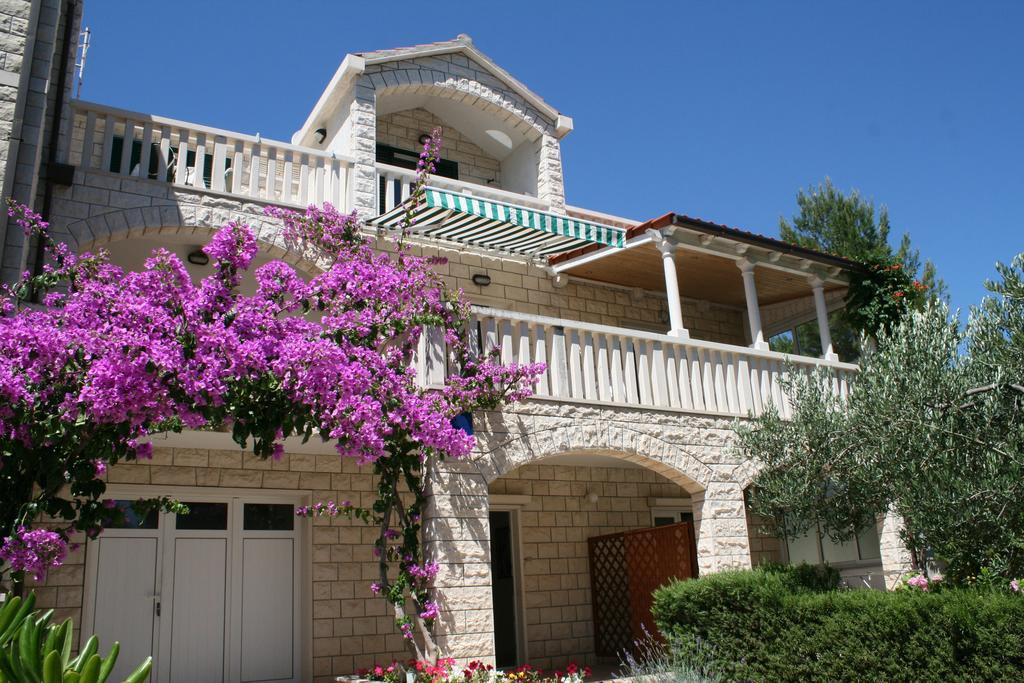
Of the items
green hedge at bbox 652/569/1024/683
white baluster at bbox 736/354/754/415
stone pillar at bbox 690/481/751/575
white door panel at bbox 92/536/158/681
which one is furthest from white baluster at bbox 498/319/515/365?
white door panel at bbox 92/536/158/681

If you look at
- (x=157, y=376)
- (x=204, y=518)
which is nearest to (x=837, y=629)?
(x=157, y=376)

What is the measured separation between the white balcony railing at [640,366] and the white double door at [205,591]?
151 inches

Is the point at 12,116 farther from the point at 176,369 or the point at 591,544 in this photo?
the point at 591,544

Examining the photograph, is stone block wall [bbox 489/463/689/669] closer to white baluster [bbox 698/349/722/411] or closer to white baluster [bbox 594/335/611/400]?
white baluster [bbox 594/335/611/400]

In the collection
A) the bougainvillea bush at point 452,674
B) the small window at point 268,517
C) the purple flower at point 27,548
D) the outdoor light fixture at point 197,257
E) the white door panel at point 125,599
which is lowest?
the bougainvillea bush at point 452,674

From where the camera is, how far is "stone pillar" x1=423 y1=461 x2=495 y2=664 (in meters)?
8.89

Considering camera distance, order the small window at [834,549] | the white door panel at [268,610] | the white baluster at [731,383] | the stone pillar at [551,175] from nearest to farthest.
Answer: the white door panel at [268,610]
the white baluster at [731,383]
the small window at [834,549]
the stone pillar at [551,175]

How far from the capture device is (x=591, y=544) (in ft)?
43.8

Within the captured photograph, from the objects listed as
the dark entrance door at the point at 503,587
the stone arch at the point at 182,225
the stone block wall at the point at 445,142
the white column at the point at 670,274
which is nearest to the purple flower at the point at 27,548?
the stone arch at the point at 182,225

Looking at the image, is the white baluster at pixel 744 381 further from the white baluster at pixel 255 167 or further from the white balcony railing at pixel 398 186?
the white baluster at pixel 255 167

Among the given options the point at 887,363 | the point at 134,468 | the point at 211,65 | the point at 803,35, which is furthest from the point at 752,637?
the point at 211,65

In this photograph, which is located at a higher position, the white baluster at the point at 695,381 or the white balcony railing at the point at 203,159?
the white balcony railing at the point at 203,159

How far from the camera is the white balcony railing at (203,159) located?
34.8 ft

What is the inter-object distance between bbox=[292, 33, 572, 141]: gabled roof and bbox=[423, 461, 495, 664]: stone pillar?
690 cm
